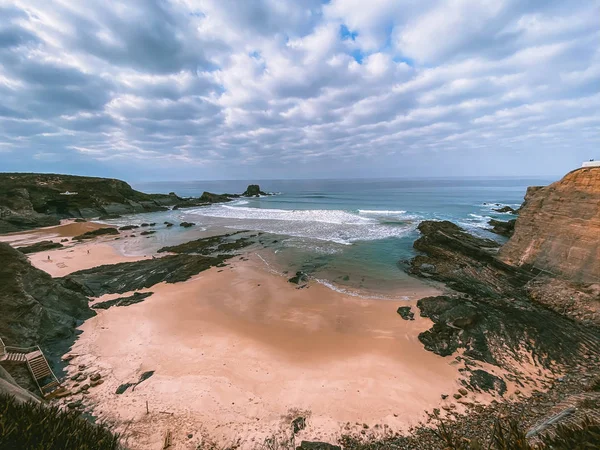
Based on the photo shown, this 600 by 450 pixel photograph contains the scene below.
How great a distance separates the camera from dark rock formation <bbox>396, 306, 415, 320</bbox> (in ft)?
37.7

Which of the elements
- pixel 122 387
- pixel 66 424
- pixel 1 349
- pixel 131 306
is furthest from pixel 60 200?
pixel 66 424

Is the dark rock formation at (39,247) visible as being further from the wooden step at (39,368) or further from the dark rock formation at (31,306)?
the wooden step at (39,368)

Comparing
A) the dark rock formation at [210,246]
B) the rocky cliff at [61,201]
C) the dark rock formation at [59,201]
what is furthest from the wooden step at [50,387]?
the dark rock formation at [59,201]

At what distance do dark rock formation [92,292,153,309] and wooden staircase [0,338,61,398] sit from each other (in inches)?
191

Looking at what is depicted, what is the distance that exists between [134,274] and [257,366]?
13.1 meters

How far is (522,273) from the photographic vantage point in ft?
49.1

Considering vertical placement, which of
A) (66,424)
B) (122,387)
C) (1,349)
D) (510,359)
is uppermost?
(66,424)

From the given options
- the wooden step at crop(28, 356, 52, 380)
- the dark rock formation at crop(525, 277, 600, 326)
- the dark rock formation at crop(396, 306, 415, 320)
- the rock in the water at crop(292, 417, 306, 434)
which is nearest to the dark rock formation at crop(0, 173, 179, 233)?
the wooden step at crop(28, 356, 52, 380)

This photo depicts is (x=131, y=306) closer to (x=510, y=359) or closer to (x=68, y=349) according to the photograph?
(x=68, y=349)

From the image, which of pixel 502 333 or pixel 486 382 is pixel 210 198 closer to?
pixel 502 333

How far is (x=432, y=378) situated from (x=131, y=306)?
1462 centimetres

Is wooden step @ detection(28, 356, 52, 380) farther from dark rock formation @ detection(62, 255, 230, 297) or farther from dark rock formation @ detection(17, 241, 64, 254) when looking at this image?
dark rock formation @ detection(17, 241, 64, 254)

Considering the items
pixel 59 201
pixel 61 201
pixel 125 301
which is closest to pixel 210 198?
pixel 61 201

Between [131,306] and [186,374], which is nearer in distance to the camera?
[186,374]
